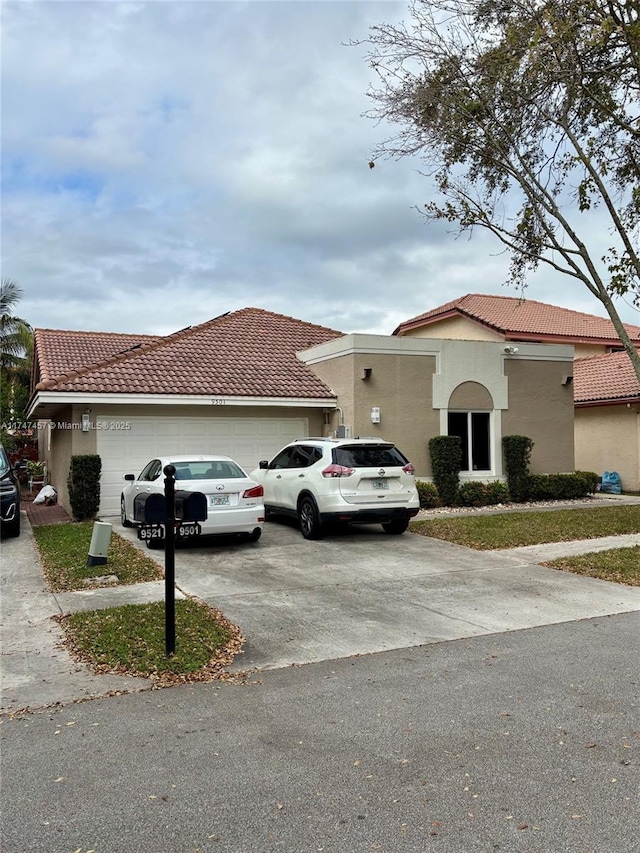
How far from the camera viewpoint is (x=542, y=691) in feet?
16.8

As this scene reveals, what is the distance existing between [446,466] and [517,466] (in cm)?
227

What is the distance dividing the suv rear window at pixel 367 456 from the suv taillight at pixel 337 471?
0.28 ft

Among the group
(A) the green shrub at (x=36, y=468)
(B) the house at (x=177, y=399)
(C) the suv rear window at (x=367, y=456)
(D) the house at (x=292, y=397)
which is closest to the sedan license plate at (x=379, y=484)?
(C) the suv rear window at (x=367, y=456)

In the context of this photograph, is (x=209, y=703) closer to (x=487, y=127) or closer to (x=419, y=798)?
(x=419, y=798)

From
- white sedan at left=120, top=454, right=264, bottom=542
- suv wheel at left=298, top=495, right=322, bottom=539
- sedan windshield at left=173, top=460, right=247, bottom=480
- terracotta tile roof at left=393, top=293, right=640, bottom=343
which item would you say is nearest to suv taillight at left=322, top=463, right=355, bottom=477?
suv wheel at left=298, top=495, right=322, bottom=539

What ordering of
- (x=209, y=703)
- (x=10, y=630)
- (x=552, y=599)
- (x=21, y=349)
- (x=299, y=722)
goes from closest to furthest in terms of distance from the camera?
(x=299, y=722) < (x=209, y=703) < (x=10, y=630) < (x=552, y=599) < (x=21, y=349)

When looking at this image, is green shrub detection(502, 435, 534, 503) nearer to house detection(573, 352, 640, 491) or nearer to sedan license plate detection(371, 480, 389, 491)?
house detection(573, 352, 640, 491)

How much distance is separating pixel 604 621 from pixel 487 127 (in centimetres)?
1030

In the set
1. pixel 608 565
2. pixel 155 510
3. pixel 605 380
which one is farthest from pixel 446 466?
pixel 155 510

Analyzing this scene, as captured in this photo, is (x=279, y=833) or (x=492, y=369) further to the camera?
(x=492, y=369)

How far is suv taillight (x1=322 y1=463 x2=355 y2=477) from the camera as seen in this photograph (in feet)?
38.3

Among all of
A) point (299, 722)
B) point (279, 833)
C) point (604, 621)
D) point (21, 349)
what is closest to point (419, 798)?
point (279, 833)

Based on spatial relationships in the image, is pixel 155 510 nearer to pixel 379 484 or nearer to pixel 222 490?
pixel 222 490

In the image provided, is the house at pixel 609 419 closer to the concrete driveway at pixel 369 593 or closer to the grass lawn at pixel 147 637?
the concrete driveway at pixel 369 593
